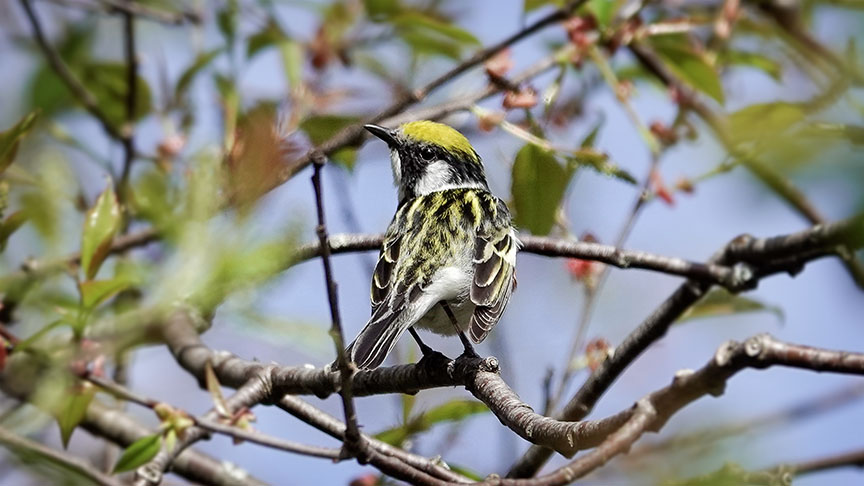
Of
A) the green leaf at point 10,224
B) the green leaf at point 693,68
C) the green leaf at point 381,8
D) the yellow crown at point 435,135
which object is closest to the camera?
the green leaf at point 10,224

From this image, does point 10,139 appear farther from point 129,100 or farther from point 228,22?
point 228,22

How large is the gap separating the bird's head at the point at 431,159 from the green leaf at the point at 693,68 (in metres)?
0.99

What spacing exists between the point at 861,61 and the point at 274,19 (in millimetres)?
3789

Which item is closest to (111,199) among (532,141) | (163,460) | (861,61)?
(163,460)

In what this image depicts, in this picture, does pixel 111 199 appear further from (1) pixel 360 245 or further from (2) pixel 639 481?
(2) pixel 639 481

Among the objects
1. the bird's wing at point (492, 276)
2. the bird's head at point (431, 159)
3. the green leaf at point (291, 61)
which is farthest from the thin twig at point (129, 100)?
the bird's wing at point (492, 276)

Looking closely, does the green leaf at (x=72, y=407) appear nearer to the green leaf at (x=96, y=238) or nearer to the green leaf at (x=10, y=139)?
the green leaf at (x=96, y=238)

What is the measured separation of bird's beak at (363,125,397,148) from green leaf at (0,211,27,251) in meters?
1.16

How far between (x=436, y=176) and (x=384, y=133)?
517 mm

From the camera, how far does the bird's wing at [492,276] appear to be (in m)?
2.99

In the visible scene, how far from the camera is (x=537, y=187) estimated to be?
10.00 feet

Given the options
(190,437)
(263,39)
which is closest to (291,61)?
(263,39)

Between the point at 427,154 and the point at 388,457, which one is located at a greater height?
the point at 427,154

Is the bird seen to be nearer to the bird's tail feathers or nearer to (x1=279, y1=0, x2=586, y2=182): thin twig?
the bird's tail feathers
